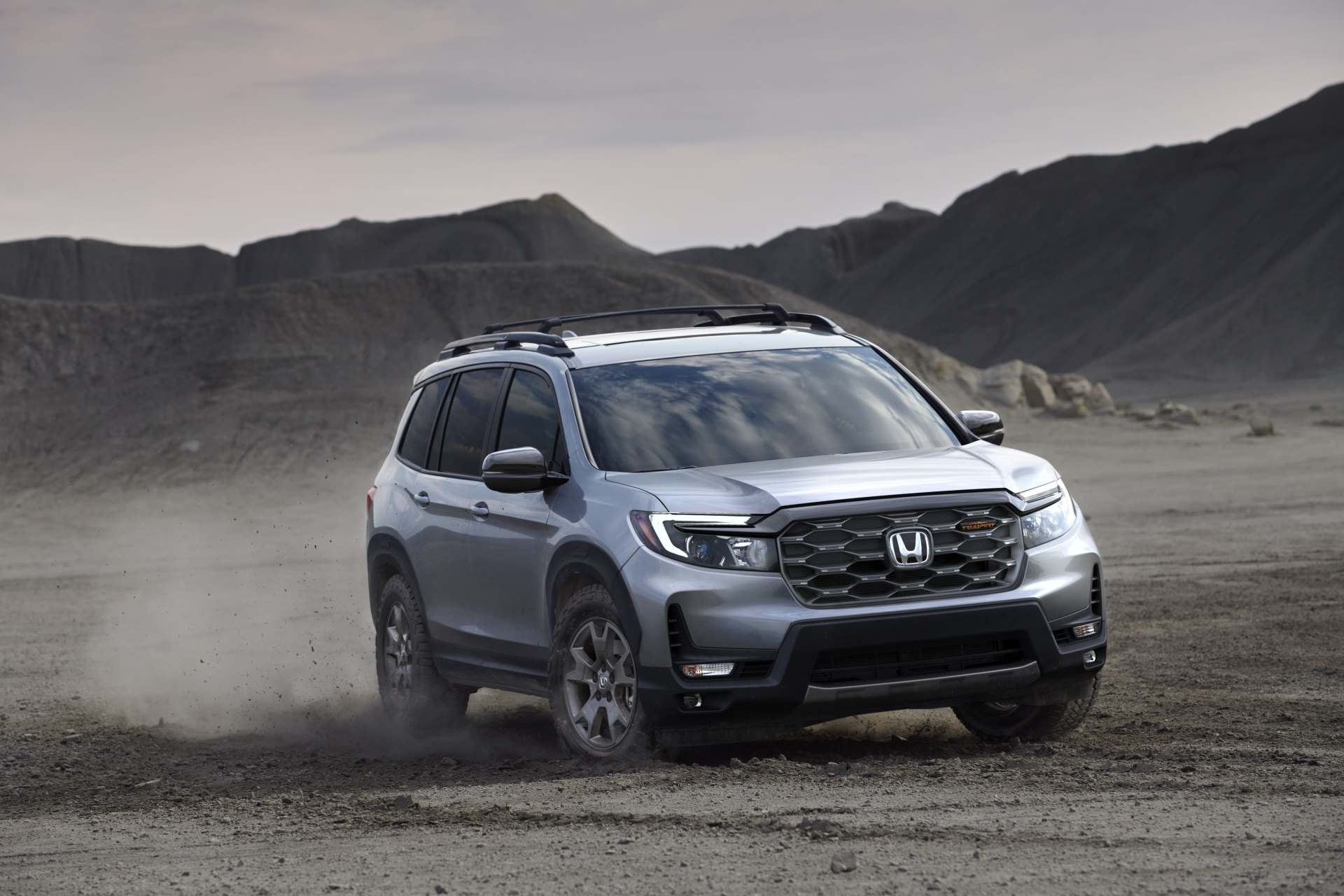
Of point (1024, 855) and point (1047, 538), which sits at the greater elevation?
point (1047, 538)

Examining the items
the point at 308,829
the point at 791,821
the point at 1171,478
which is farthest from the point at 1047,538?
the point at 1171,478

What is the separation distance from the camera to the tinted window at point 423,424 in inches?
403

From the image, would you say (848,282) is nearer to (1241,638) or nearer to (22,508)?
(22,508)

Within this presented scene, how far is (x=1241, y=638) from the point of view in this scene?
12203 millimetres

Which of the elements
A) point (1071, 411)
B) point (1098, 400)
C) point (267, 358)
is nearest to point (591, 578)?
point (1071, 411)

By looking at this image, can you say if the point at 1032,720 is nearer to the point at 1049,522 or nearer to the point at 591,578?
the point at 1049,522

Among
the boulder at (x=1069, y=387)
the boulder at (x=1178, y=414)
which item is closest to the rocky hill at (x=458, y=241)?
the boulder at (x=1069, y=387)

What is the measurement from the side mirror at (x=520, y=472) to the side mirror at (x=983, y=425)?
199 cm

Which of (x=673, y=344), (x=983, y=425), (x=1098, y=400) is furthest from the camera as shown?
(x=1098, y=400)

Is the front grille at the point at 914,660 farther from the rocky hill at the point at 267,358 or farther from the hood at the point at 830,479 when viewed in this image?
the rocky hill at the point at 267,358

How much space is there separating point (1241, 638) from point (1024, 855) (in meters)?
6.94

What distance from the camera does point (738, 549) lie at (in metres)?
7.53

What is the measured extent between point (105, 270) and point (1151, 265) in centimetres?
7597

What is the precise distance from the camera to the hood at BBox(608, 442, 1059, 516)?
7.60 meters
